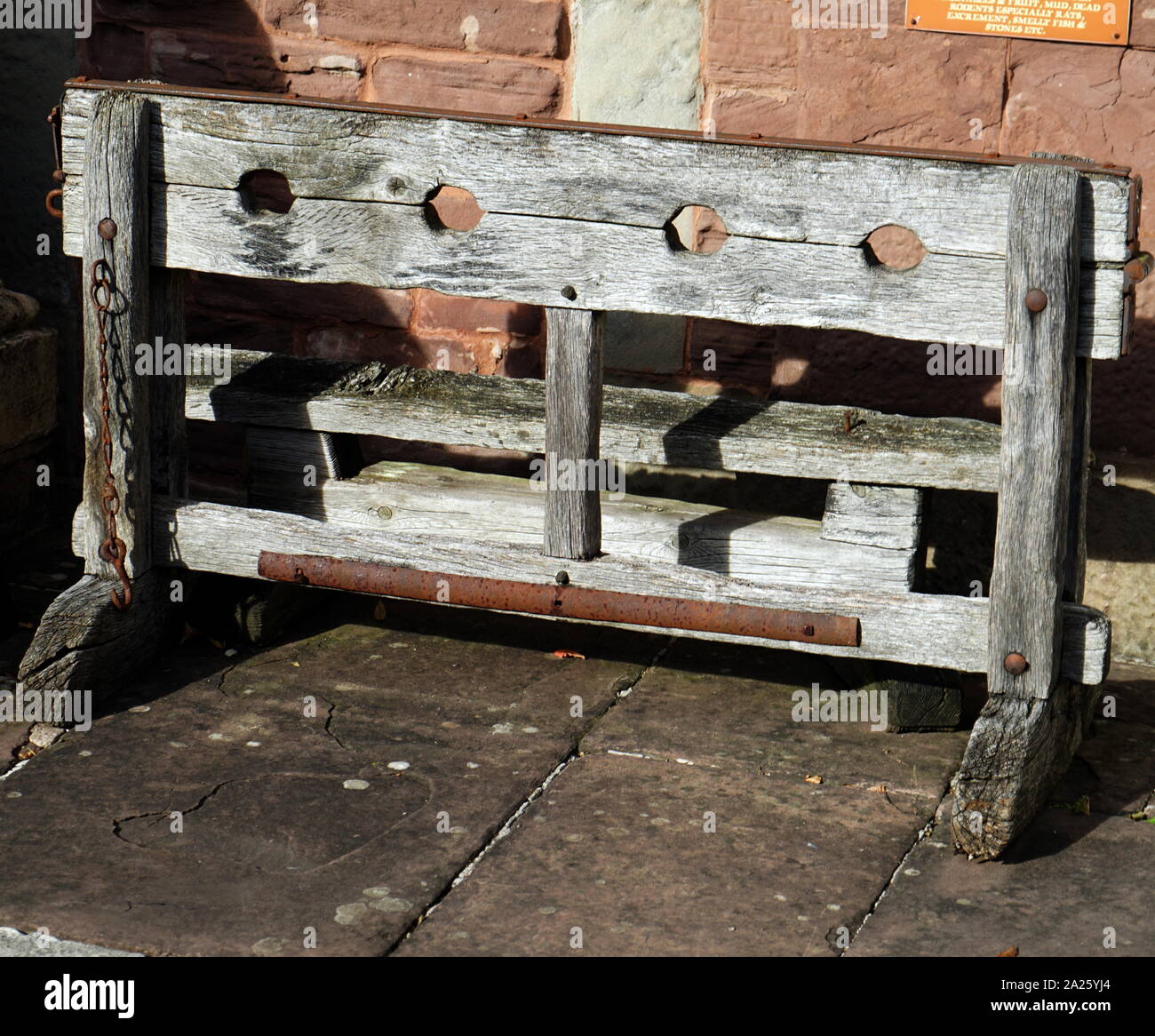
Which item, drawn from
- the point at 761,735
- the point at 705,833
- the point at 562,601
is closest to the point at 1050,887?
the point at 705,833

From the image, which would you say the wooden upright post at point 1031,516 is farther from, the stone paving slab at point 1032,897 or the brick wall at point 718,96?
the brick wall at point 718,96

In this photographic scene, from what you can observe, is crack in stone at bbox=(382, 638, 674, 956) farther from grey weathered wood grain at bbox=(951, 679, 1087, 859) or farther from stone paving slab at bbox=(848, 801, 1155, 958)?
grey weathered wood grain at bbox=(951, 679, 1087, 859)

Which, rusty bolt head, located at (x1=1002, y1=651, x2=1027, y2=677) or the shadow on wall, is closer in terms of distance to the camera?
rusty bolt head, located at (x1=1002, y1=651, x2=1027, y2=677)

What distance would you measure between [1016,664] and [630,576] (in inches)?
38.1

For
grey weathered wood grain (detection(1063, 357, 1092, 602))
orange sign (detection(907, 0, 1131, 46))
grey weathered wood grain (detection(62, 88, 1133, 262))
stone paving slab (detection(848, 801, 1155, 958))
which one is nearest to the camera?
stone paving slab (detection(848, 801, 1155, 958))

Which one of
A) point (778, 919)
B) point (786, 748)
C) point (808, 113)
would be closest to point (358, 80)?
point (808, 113)

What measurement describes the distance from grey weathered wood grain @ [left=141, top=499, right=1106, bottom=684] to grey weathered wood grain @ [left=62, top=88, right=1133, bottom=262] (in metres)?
0.86

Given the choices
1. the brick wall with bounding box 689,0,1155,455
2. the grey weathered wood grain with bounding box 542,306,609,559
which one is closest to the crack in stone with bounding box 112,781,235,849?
the grey weathered wood grain with bounding box 542,306,609,559

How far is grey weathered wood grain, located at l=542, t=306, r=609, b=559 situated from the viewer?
379 centimetres

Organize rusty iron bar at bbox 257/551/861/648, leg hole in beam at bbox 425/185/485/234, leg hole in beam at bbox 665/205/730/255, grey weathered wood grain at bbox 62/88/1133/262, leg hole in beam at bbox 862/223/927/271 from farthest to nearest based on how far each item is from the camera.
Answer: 1. leg hole in beam at bbox 425/185/485/234
2. leg hole in beam at bbox 665/205/730/255
3. leg hole in beam at bbox 862/223/927/271
4. rusty iron bar at bbox 257/551/861/648
5. grey weathered wood grain at bbox 62/88/1133/262

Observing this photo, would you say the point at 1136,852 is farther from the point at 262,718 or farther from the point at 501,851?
the point at 262,718

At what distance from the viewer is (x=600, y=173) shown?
144 inches

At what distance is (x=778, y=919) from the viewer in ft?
10.4

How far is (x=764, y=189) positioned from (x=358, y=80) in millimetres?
1739
